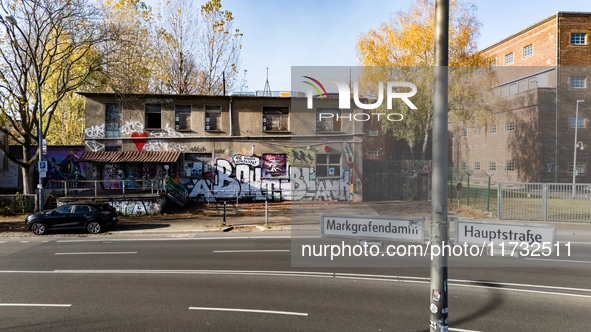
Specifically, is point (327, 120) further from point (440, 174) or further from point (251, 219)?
point (440, 174)

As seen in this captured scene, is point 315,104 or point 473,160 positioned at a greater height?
point 315,104

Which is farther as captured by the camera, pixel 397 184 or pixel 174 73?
pixel 174 73

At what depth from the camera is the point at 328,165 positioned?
88.0 ft

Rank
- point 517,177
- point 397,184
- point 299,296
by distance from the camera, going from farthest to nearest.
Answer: point 517,177, point 397,184, point 299,296

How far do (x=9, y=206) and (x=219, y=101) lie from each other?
1487 centimetres

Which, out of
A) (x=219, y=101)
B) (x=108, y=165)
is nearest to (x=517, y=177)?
(x=219, y=101)

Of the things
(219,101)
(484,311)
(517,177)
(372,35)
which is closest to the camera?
(484,311)

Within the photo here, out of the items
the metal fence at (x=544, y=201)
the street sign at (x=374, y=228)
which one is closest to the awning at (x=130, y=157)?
the metal fence at (x=544, y=201)

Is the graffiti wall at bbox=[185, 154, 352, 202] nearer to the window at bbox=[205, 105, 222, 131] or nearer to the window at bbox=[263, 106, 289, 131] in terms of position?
the window at bbox=[263, 106, 289, 131]

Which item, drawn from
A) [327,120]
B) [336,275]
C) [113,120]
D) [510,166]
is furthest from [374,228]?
[510,166]

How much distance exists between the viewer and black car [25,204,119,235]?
1767 cm

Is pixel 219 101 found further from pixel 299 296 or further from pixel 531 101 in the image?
pixel 531 101

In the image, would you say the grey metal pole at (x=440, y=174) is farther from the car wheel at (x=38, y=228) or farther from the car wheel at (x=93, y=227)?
the car wheel at (x=38, y=228)

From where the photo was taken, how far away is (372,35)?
102 feet
